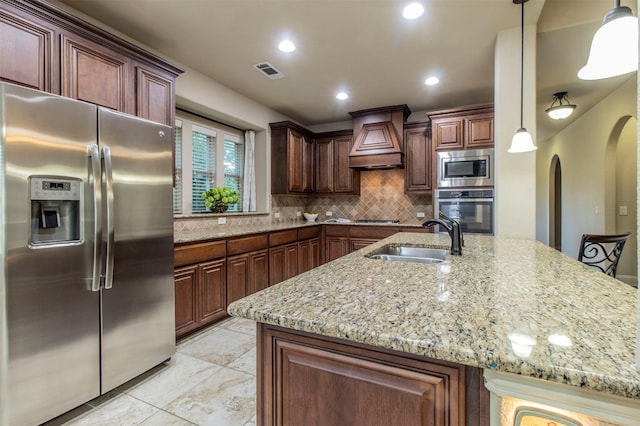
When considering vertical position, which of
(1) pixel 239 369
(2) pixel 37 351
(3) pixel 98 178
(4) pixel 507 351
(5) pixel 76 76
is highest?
(5) pixel 76 76

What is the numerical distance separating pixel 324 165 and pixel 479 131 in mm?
2371

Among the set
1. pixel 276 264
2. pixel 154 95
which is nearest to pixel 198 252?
pixel 276 264

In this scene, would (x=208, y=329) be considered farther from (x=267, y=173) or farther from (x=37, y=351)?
(x=267, y=173)

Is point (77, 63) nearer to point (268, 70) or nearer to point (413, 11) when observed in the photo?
point (268, 70)

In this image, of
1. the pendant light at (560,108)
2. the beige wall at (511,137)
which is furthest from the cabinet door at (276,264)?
the pendant light at (560,108)

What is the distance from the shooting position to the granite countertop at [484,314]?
0.60 m

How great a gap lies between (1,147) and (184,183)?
2091mm

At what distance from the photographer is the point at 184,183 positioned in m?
3.52

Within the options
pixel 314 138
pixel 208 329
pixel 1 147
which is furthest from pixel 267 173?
pixel 1 147

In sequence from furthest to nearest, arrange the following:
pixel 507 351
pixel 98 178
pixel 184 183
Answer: pixel 184 183 → pixel 98 178 → pixel 507 351

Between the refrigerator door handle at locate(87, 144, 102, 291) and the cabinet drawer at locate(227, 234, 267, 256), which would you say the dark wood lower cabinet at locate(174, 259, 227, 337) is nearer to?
the cabinet drawer at locate(227, 234, 267, 256)

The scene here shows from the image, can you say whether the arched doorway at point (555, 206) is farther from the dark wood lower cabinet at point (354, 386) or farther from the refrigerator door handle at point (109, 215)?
the refrigerator door handle at point (109, 215)

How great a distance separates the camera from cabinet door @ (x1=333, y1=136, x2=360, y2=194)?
4.99 meters

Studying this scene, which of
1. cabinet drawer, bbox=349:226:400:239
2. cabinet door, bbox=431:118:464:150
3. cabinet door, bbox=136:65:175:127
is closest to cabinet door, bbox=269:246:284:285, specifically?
cabinet drawer, bbox=349:226:400:239
